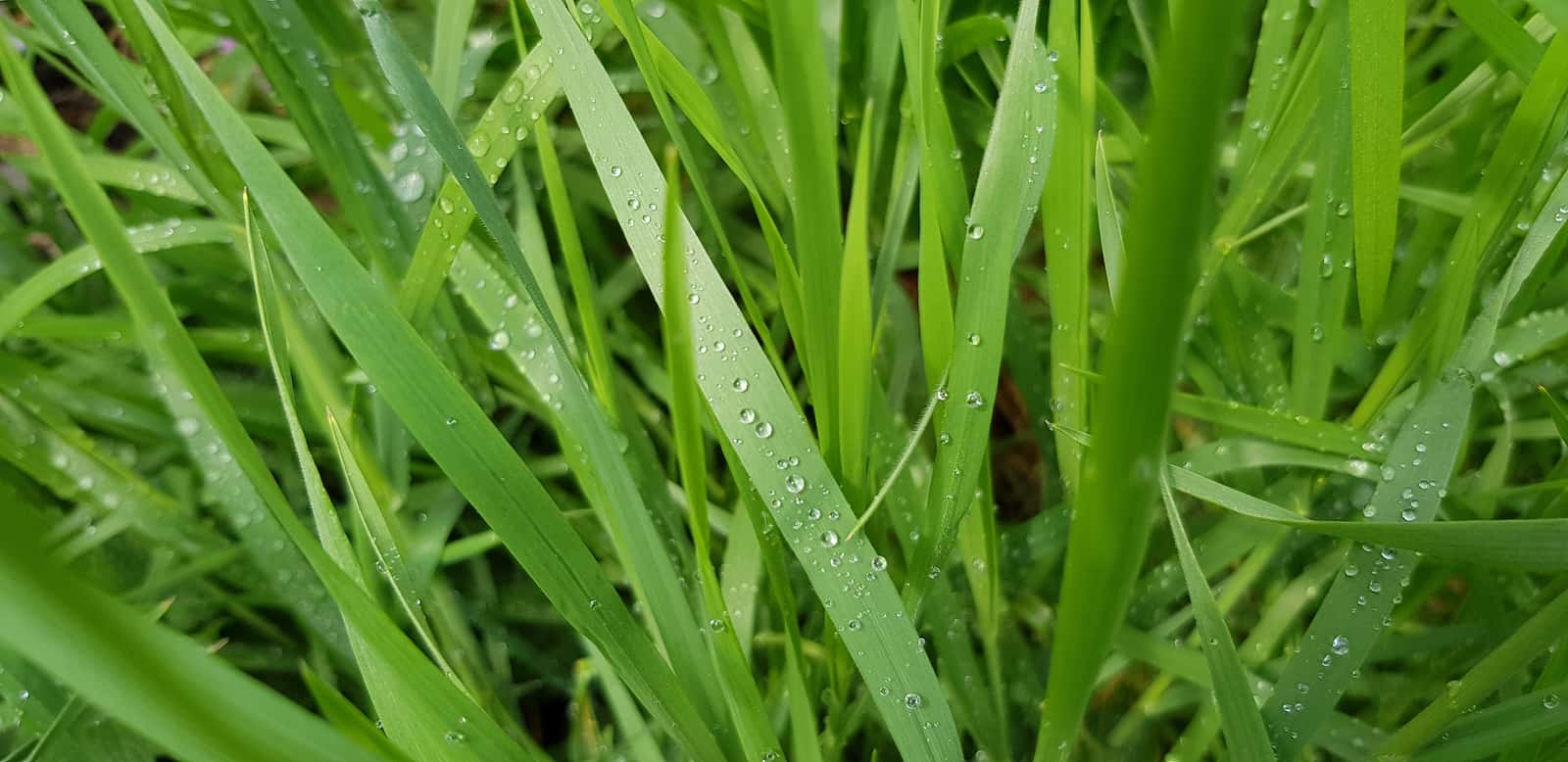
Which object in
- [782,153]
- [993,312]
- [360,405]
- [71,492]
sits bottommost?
[71,492]

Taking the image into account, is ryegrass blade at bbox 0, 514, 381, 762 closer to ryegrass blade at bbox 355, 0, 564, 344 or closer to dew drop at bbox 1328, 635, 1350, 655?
ryegrass blade at bbox 355, 0, 564, 344

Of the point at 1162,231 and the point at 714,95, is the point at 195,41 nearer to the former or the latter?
the point at 714,95

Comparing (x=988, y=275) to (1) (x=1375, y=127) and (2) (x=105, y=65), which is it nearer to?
(1) (x=1375, y=127)

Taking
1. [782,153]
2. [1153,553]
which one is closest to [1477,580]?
[1153,553]

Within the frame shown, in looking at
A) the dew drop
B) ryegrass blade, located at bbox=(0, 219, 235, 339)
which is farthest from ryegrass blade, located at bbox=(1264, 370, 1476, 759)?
ryegrass blade, located at bbox=(0, 219, 235, 339)

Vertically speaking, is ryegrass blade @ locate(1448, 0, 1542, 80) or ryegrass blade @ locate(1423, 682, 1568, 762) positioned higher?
ryegrass blade @ locate(1448, 0, 1542, 80)

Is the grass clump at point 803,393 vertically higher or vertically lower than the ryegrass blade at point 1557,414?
lower

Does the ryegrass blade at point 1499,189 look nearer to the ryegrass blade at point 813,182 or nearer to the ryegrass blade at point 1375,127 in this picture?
the ryegrass blade at point 1375,127

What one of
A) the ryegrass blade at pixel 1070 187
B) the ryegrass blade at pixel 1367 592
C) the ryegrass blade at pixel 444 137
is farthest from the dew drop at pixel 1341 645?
the ryegrass blade at pixel 444 137
